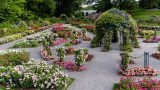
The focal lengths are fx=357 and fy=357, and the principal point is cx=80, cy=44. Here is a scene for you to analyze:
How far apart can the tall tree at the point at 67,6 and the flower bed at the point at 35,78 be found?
152 feet

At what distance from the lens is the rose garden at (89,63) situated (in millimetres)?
15609

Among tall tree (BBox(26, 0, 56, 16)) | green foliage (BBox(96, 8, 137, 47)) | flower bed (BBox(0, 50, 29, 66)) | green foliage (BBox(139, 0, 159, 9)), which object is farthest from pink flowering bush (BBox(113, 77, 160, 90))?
green foliage (BBox(139, 0, 159, 9))

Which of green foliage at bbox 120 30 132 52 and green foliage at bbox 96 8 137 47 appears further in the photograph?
green foliage at bbox 96 8 137 47

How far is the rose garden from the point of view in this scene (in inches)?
615

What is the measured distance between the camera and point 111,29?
25.7 meters

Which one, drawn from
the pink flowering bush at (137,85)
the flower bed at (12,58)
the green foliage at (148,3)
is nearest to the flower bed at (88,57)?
the flower bed at (12,58)

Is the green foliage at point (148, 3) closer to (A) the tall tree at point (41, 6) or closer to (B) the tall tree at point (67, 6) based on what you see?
(B) the tall tree at point (67, 6)

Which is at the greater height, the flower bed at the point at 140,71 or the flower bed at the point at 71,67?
the flower bed at the point at 140,71

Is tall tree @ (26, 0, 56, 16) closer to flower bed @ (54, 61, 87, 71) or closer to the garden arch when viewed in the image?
the garden arch

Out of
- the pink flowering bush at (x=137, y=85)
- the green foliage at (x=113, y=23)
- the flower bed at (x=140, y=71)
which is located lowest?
the flower bed at (x=140, y=71)

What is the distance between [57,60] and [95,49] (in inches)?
201

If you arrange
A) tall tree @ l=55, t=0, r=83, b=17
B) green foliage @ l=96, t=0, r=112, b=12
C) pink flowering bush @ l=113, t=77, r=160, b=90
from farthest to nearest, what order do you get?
1. tall tree @ l=55, t=0, r=83, b=17
2. green foliage @ l=96, t=0, r=112, b=12
3. pink flowering bush @ l=113, t=77, r=160, b=90

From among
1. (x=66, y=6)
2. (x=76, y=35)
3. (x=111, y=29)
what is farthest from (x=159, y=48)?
(x=66, y=6)

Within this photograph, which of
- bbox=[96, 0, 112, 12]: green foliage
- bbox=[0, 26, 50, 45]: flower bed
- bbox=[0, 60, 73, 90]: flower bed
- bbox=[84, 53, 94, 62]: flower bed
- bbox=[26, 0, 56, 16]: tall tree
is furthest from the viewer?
bbox=[96, 0, 112, 12]: green foliage
